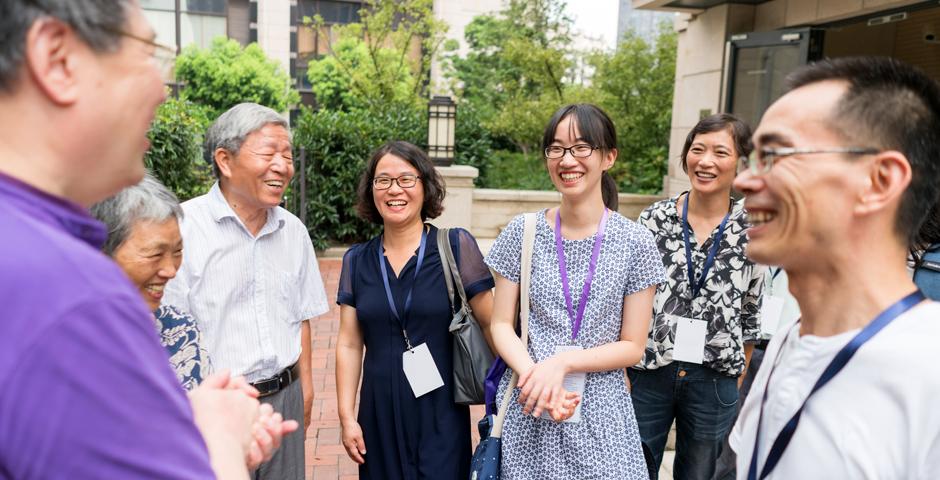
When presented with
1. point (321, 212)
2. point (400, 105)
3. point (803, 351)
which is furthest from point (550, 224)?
point (400, 105)

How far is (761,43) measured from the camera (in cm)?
776

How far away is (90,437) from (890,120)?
1332 mm

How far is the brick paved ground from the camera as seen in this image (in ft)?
13.4

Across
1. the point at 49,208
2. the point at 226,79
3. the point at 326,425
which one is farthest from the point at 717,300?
the point at 226,79

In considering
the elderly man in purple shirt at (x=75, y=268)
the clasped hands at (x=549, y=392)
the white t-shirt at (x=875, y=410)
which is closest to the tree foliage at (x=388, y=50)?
the clasped hands at (x=549, y=392)

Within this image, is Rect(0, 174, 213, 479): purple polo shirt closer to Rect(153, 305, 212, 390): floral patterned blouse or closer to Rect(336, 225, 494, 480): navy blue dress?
Rect(153, 305, 212, 390): floral patterned blouse

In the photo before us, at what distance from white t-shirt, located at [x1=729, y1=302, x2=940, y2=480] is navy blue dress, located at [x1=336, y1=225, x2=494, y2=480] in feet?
5.28

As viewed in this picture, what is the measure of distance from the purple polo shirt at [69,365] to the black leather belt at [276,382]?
1868 mm

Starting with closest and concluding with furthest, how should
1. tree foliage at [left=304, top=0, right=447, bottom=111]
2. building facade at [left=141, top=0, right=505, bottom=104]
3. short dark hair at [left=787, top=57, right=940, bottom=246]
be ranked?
short dark hair at [left=787, top=57, right=940, bottom=246] < tree foliage at [left=304, top=0, right=447, bottom=111] < building facade at [left=141, top=0, right=505, bottom=104]

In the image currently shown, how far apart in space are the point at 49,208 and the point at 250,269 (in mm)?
1882

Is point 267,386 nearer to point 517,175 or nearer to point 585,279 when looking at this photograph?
point 585,279

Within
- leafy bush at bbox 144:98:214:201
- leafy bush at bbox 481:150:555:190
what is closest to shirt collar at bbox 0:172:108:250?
leafy bush at bbox 144:98:214:201

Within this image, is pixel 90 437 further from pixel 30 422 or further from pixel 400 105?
pixel 400 105

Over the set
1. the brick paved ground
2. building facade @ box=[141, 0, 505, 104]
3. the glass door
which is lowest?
the brick paved ground
